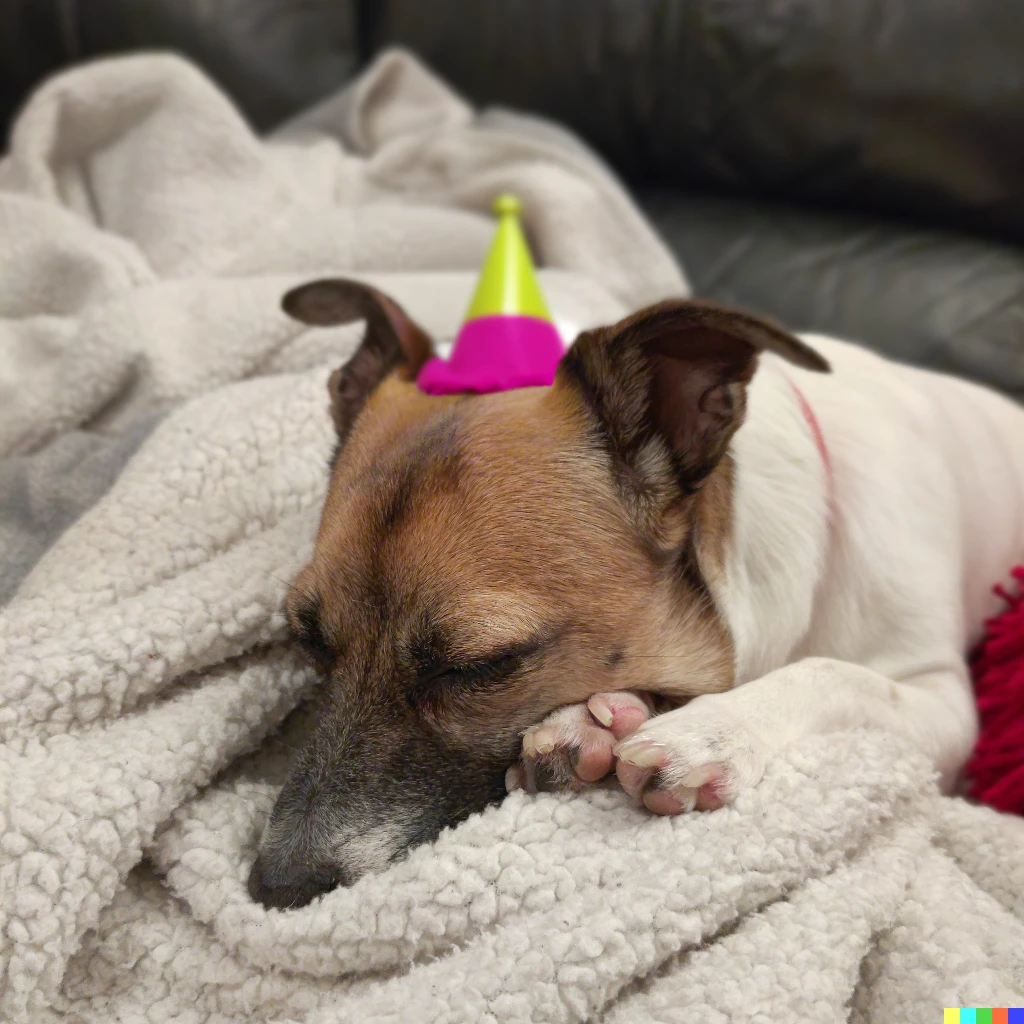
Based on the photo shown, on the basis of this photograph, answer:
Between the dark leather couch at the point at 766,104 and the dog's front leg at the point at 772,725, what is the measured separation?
3.88ft

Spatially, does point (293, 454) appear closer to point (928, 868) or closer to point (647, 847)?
point (647, 847)

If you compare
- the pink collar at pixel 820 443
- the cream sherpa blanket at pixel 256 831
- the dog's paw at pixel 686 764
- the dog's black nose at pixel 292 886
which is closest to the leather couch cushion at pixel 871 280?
the pink collar at pixel 820 443

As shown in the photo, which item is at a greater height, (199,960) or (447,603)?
(447,603)

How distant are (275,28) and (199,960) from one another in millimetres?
2898

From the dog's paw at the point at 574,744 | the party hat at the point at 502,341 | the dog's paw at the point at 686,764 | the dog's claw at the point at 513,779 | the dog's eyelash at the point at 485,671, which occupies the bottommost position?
the dog's claw at the point at 513,779

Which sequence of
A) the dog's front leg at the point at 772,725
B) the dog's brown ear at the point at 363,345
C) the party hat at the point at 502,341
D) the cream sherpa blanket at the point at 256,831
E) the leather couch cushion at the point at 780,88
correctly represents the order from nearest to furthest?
the cream sherpa blanket at the point at 256,831
the dog's front leg at the point at 772,725
the party hat at the point at 502,341
the dog's brown ear at the point at 363,345
the leather couch cushion at the point at 780,88

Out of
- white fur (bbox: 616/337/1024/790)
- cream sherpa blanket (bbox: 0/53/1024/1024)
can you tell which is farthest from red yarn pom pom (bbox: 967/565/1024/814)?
cream sherpa blanket (bbox: 0/53/1024/1024)

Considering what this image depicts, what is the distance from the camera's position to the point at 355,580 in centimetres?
117

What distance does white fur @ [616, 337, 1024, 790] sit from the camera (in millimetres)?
1171

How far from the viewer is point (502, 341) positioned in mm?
1418

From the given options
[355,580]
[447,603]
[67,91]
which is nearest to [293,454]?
[355,580]

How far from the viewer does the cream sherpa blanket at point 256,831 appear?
0.95 metres

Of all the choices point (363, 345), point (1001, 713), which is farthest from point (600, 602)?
point (1001, 713)

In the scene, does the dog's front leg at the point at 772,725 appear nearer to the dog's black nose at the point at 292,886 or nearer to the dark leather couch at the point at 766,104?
the dog's black nose at the point at 292,886
